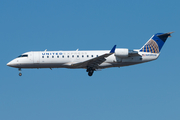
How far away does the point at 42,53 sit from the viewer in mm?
30734

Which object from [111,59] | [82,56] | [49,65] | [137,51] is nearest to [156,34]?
[137,51]

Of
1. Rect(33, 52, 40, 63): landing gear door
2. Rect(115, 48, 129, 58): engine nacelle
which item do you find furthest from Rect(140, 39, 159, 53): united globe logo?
Rect(33, 52, 40, 63): landing gear door

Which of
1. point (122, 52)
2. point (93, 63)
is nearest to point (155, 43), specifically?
point (122, 52)

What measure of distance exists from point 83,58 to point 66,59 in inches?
71.4

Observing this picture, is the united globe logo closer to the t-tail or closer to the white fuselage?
the t-tail

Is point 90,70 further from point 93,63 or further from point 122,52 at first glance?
point 122,52

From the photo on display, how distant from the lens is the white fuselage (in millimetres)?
Answer: 29891

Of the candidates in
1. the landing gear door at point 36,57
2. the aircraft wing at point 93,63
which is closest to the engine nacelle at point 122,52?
the aircraft wing at point 93,63

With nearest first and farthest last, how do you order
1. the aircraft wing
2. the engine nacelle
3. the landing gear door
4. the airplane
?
the aircraft wing < the engine nacelle < the airplane < the landing gear door

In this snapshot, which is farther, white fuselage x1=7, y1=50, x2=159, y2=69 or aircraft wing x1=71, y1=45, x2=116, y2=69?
white fuselage x1=7, y1=50, x2=159, y2=69

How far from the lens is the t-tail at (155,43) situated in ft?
102

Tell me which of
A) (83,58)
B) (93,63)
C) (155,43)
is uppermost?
(155,43)

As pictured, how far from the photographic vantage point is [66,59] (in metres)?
30.0

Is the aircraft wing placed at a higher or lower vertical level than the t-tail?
lower
